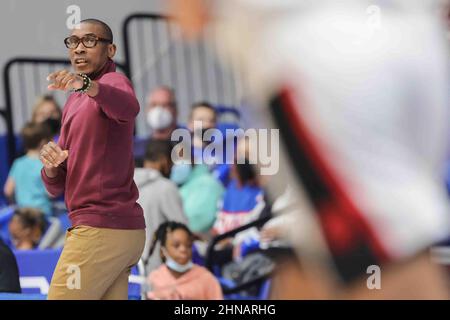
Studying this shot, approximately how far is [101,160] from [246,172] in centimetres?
364

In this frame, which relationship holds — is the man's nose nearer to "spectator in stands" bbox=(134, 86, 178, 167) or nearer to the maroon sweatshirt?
the maroon sweatshirt

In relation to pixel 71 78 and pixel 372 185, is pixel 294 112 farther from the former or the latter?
pixel 71 78

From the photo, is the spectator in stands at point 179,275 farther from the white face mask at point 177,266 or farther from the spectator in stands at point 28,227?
the spectator in stands at point 28,227

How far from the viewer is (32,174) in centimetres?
815

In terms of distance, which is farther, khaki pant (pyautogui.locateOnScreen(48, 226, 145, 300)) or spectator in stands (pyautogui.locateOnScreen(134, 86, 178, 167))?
spectator in stands (pyautogui.locateOnScreen(134, 86, 178, 167))

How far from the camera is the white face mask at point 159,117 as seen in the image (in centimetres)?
823

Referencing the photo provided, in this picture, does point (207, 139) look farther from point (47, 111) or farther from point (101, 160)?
point (101, 160)

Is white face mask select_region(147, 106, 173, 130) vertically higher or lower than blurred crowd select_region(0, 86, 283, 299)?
higher

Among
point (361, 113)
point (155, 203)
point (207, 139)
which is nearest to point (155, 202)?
point (155, 203)

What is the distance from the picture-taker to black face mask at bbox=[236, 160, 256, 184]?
7.82m

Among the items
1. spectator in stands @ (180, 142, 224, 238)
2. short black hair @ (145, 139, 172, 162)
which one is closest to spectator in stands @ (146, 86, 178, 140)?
spectator in stands @ (180, 142, 224, 238)

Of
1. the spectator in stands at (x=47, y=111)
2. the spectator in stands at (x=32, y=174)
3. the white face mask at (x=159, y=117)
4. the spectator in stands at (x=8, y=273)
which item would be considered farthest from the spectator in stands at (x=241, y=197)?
the spectator in stands at (x=8, y=273)

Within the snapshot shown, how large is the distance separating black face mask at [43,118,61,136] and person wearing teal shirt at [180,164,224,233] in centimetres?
99

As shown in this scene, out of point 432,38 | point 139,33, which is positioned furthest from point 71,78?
point 139,33
